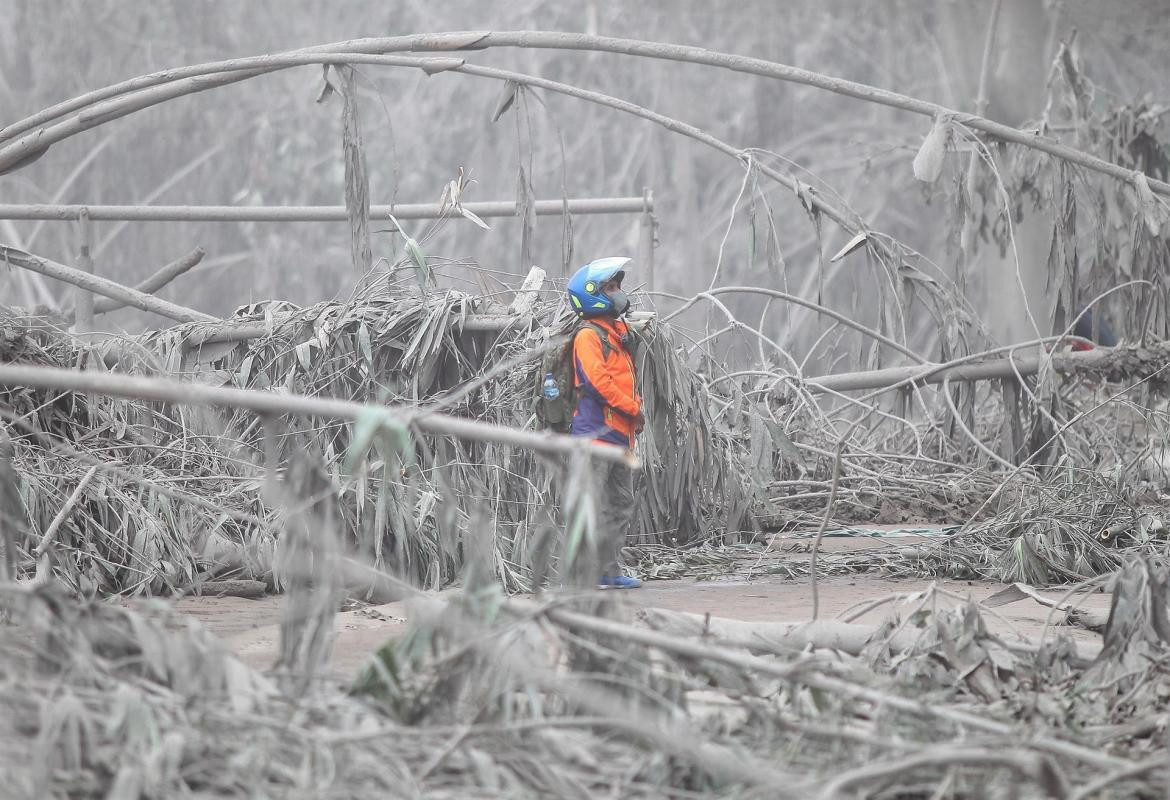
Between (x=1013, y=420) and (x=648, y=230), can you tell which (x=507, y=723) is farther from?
(x=1013, y=420)

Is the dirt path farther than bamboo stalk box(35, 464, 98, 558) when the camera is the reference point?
No

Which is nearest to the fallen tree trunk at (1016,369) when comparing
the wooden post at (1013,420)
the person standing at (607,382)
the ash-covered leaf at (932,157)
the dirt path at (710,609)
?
the wooden post at (1013,420)

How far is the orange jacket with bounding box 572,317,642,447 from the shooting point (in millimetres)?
6918

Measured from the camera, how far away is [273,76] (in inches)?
977

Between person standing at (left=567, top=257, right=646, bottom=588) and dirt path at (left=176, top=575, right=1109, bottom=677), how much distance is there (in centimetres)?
44

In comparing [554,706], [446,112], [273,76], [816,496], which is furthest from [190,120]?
[554,706]

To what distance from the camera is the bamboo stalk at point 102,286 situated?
813 cm

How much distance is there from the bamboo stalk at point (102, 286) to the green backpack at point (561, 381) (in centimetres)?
221

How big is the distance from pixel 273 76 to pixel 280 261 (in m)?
3.44

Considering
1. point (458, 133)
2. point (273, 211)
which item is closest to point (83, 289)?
point (273, 211)

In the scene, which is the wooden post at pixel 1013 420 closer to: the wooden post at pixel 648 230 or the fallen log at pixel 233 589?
the wooden post at pixel 648 230

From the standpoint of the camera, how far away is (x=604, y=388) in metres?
6.91

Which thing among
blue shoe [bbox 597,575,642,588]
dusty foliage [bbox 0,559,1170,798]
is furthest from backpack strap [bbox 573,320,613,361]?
dusty foliage [bbox 0,559,1170,798]

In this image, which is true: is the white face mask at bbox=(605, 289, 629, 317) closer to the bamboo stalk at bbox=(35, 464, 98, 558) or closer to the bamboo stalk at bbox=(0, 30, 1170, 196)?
the bamboo stalk at bbox=(0, 30, 1170, 196)
